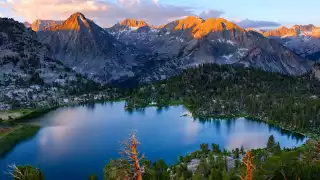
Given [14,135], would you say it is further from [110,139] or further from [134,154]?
[134,154]

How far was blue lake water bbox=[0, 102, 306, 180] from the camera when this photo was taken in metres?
105

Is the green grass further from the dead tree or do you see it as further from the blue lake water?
the dead tree

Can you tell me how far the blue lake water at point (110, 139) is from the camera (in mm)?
104812

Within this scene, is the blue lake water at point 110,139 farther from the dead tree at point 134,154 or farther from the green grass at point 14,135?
the dead tree at point 134,154

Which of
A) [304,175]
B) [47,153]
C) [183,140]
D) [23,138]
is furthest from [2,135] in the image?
[304,175]

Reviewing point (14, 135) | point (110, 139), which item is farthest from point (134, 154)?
point (14, 135)

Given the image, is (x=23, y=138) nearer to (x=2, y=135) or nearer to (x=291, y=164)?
(x=2, y=135)

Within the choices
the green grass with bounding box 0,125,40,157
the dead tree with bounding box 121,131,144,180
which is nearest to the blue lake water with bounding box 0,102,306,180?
the green grass with bounding box 0,125,40,157

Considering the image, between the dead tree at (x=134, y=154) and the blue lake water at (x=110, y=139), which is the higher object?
the dead tree at (x=134, y=154)

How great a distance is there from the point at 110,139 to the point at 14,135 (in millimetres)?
41155

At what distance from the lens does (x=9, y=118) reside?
7244 inches

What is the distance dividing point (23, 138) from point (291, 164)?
385 ft

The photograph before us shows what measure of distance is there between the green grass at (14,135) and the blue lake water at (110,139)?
3135 millimetres

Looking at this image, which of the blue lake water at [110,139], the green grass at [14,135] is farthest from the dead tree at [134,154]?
the green grass at [14,135]
